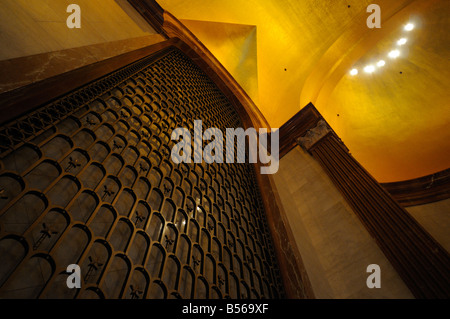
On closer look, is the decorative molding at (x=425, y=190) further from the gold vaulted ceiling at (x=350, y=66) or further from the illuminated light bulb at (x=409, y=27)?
the illuminated light bulb at (x=409, y=27)

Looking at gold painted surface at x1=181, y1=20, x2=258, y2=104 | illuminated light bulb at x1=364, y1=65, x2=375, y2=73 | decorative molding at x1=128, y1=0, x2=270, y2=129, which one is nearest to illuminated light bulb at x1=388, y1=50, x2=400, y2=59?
illuminated light bulb at x1=364, y1=65, x2=375, y2=73

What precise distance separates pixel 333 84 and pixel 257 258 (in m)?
5.85

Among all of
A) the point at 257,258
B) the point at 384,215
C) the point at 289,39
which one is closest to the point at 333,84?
the point at 289,39

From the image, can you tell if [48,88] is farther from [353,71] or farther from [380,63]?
[380,63]

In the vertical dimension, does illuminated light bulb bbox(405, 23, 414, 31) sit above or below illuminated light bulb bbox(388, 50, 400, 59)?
below

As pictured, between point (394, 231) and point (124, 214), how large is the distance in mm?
2586

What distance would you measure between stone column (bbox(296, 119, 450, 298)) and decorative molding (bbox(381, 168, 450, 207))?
3770 millimetres

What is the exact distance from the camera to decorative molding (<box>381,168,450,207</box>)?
18.9ft

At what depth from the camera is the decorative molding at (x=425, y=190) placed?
5758 millimetres

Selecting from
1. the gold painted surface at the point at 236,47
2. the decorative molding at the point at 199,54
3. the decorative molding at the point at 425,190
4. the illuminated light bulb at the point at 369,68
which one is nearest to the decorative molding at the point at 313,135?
the decorative molding at the point at 199,54

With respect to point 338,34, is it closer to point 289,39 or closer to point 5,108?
point 289,39

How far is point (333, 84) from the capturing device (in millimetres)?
Answer: 6707

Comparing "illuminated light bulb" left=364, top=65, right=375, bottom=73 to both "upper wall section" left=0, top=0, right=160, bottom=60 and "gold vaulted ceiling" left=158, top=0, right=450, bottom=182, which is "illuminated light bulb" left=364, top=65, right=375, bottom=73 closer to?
"gold vaulted ceiling" left=158, top=0, right=450, bottom=182

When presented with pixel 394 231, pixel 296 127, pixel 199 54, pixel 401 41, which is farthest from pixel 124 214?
pixel 401 41
